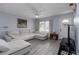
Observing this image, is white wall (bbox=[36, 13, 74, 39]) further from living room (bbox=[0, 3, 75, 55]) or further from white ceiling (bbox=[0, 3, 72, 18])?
white ceiling (bbox=[0, 3, 72, 18])

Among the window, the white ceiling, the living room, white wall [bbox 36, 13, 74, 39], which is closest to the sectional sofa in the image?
the living room

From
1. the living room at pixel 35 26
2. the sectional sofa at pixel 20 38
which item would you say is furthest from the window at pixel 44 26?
the sectional sofa at pixel 20 38

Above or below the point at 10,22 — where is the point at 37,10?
above

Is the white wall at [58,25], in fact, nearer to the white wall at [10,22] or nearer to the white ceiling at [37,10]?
the white ceiling at [37,10]

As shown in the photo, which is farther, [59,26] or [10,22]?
[59,26]

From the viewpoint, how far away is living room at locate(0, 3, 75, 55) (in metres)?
1.33

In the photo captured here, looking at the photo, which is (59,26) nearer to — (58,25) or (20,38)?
(58,25)

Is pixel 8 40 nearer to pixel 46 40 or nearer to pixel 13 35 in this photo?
pixel 13 35

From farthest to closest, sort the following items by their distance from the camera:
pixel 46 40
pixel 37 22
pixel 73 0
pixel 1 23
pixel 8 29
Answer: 1. pixel 46 40
2. pixel 37 22
3. pixel 8 29
4. pixel 1 23
5. pixel 73 0

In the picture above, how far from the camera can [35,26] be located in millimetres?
1563

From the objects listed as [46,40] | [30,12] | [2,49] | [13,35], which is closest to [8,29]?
[13,35]

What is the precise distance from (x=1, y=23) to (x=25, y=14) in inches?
20.3

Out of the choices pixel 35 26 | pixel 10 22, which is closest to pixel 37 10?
pixel 35 26

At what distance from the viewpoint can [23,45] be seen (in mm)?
1428
